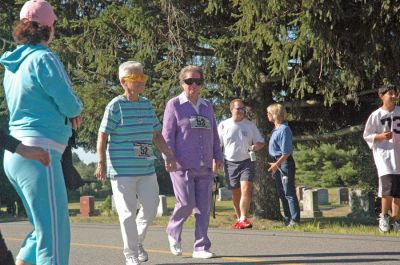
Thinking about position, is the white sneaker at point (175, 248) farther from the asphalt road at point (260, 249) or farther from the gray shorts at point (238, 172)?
the gray shorts at point (238, 172)

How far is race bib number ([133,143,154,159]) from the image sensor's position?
650 centimetres

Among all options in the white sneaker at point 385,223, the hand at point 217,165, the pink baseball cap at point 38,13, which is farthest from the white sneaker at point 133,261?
the white sneaker at point 385,223

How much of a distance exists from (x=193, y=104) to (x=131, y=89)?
0.98 meters

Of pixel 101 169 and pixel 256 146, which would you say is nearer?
pixel 101 169

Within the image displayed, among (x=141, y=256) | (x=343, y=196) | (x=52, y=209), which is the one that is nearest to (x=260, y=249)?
(x=141, y=256)

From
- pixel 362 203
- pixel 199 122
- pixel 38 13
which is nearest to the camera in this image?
pixel 38 13

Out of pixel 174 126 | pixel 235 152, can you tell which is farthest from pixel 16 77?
pixel 235 152

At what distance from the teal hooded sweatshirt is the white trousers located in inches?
87.4

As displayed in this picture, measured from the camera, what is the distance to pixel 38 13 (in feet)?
13.9

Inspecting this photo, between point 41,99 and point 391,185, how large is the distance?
19.6 feet

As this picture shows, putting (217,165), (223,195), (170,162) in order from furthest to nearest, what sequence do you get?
(223,195) < (217,165) < (170,162)

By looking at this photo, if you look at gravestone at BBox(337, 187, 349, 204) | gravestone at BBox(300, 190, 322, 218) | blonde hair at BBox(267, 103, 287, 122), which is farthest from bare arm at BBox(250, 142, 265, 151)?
gravestone at BBox(337, 187, 349, 204)

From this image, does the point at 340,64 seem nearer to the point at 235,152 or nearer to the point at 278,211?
the point at 235,152

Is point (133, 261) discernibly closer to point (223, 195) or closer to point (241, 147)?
point (241, 147)
